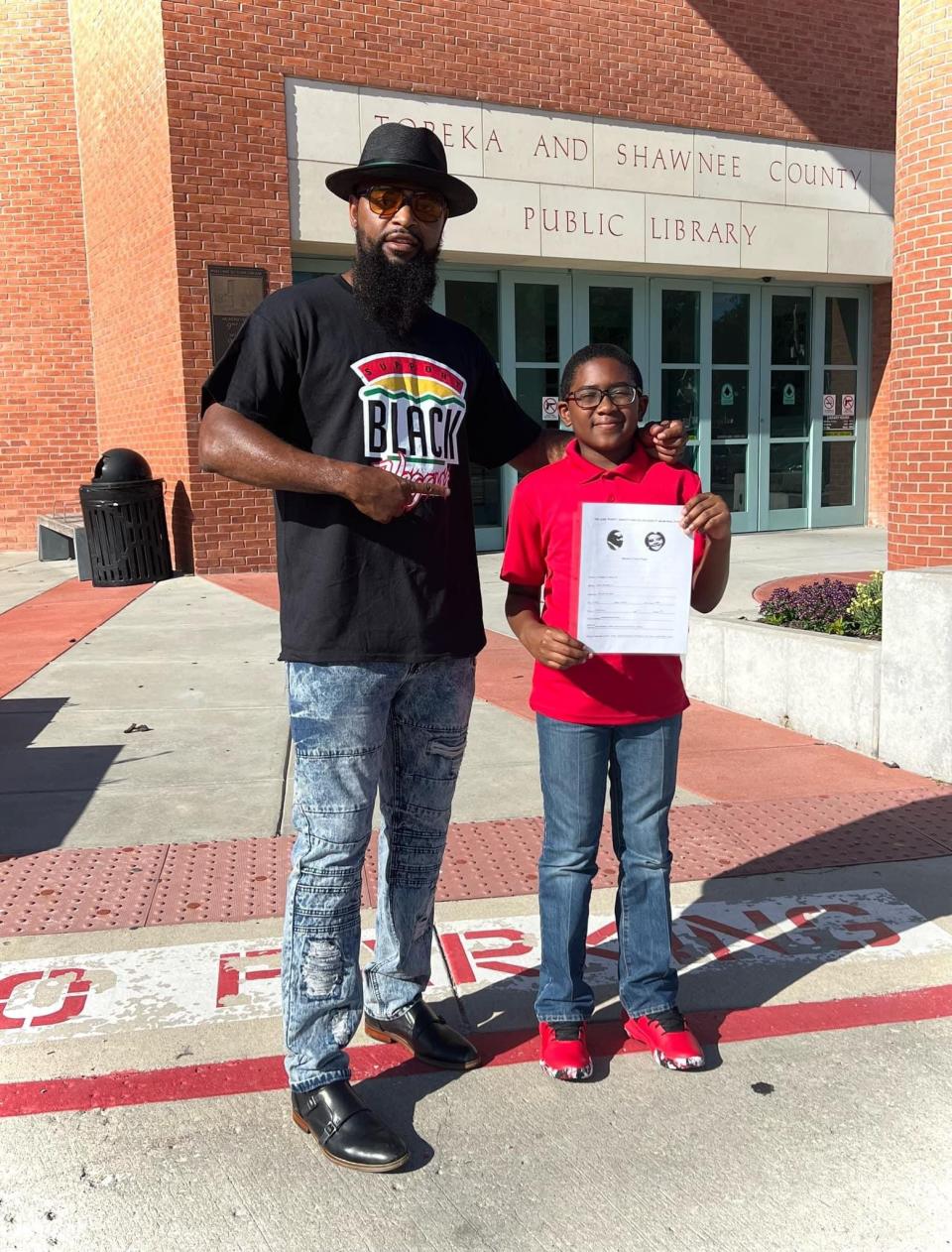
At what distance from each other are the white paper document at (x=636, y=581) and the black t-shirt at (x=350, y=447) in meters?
0.34

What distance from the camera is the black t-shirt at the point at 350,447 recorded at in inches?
98.9

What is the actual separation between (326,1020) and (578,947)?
0.71 metres

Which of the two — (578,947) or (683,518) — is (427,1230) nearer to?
(578,947)

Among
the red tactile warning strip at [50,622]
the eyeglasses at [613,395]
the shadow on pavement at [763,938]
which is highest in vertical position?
the eyeglasses at [613,395]

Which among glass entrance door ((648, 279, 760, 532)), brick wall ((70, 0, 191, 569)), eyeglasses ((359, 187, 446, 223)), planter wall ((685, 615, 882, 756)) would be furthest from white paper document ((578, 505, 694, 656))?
glass entrance door ((648, 279, 760, 532))

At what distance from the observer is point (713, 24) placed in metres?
13.6

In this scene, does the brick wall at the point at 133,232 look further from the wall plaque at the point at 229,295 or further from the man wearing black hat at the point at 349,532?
the man wearing black hat at the point at 349,532

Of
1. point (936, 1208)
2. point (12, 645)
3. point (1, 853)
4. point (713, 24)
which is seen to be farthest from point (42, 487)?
point (936, 1208)

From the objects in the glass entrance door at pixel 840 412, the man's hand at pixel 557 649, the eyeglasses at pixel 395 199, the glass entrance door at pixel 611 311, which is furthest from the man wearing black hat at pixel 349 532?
the glass entrance door at pixel 840 412

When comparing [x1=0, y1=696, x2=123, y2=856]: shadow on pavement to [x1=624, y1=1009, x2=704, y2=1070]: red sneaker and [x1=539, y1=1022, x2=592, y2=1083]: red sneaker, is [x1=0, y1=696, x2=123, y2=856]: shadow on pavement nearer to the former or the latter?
[x1=539, y1=1022, x2=592, y2=1083]: red sneaker

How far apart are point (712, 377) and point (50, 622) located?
9.12 meters

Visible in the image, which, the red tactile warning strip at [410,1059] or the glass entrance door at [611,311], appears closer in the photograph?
the red tactile warning strip at [410,1059]

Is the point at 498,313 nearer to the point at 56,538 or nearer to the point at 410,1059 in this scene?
the point at 56,538

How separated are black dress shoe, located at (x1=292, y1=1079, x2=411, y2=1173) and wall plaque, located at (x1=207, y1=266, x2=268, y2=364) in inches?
394
